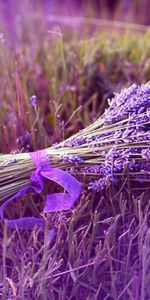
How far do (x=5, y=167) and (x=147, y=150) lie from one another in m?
0.23

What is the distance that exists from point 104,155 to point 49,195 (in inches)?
4.4

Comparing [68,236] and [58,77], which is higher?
[58,77]

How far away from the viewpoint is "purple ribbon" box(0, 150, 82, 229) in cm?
89

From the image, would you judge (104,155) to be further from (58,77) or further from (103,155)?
(58,77)

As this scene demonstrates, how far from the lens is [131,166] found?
908mm

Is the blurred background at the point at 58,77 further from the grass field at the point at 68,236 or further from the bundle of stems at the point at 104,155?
the bundle of stems at the point at 104,155

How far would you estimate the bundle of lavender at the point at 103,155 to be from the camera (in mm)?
910

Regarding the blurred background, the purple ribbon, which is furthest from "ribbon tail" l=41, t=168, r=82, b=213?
the blurred background

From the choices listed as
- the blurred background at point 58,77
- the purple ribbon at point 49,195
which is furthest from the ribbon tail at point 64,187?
the blurred background at point 58,77

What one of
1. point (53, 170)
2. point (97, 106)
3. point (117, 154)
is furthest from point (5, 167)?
point (97, 106)

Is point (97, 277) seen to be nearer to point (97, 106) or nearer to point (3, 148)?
point (3, 148)

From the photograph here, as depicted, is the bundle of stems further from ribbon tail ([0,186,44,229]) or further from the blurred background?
the blurred background

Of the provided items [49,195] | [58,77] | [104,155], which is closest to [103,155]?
[104,155]

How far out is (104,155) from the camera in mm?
917
